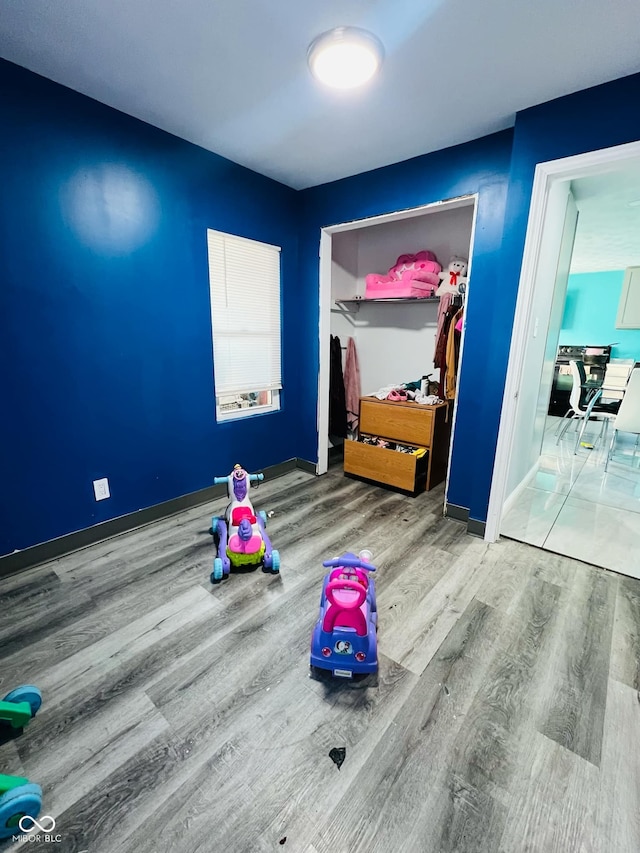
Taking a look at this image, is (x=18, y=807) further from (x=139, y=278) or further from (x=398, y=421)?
(x=398, y=421)

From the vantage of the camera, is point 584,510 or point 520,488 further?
point 520,488

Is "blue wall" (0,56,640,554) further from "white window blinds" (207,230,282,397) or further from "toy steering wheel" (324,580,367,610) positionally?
"toy steering wheel" (324,580,367,610)

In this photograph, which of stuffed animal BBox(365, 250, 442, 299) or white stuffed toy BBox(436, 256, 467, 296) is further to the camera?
stuffed animal BBox(365, 250, 442, 299)

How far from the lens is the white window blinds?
8.62ft

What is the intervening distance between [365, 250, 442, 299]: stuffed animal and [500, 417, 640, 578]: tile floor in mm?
1956

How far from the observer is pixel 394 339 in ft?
12.0

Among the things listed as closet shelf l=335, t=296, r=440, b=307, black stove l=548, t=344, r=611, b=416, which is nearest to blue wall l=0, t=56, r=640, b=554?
closet shelf l=335, t=296, r=440, b=307

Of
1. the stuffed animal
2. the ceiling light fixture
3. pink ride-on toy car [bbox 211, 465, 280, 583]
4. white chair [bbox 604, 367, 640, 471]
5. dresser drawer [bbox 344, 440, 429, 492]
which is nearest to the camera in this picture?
the ceiling light fixture

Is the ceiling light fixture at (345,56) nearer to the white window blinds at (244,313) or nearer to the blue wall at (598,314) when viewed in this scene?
the white window blinds at (244,313)

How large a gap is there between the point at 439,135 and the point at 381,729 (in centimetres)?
292

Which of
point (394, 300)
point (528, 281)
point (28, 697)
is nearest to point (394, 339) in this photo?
point (394, 300)

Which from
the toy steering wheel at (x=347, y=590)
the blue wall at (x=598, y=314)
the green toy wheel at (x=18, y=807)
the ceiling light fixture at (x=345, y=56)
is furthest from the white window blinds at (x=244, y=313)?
the blue wall at (x=598, y=314)

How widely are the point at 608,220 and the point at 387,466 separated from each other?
10.7ft

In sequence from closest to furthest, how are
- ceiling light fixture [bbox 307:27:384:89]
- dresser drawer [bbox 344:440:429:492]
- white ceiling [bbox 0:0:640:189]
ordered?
white ceiling [bbox 0:0:640:189] < ceiling light fixture [bbox 307:27:384:89] < dresser drawer [bbox 344:440:429:492]
